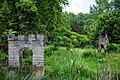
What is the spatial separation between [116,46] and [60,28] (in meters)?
5.28

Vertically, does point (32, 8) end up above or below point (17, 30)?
above

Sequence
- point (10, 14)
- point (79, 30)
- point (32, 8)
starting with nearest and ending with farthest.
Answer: point (32, 8) → point (10, 14) → point (79, 30)

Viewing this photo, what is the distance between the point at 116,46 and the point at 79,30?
37.5 ft

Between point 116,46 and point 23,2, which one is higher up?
point 23,2

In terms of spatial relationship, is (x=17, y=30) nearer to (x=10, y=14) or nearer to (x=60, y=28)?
(x=10, y=14)

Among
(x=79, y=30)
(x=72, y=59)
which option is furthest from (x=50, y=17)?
(x=79, y=30)

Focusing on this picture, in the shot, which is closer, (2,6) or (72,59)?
(72,59)

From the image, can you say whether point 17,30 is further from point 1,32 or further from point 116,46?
point 116,46

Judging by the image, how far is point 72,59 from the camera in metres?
2.08

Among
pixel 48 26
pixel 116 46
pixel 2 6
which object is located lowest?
pixel 116 46

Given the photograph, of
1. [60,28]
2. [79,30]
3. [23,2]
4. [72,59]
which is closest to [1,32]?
[23,2]

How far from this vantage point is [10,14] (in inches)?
396

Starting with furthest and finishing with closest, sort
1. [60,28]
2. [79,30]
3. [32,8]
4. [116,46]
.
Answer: [79,30]
[116,46]
[60,28]
[32,8]

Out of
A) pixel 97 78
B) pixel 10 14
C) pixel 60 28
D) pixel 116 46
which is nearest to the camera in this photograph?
pixel 97 78
